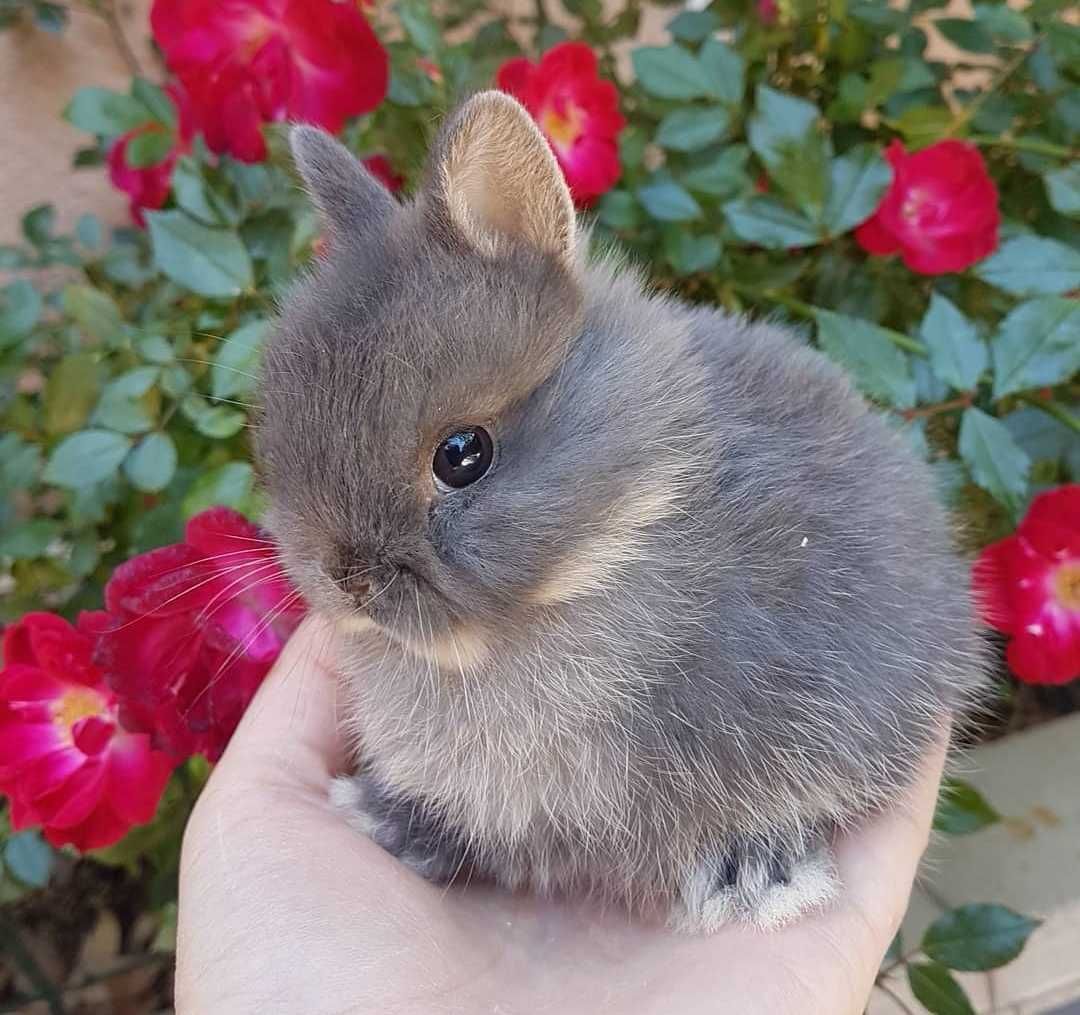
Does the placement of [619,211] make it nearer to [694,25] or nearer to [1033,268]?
[694,25]

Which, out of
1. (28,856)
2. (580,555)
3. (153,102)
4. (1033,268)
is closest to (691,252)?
(1033,268)

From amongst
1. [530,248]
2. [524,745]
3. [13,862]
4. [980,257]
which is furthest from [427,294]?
[13,862]

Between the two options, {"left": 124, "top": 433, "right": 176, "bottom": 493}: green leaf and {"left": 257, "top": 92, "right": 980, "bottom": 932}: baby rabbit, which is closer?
{"left": 257, "top": 92, "right": 980, "bottom": 932}: baby rabbit

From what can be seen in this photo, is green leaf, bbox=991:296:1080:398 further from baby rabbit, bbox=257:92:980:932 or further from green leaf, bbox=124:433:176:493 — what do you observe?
green leaf, bbox=124:433:176:493

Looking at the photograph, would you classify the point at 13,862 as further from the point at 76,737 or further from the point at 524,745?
the point at 524,745

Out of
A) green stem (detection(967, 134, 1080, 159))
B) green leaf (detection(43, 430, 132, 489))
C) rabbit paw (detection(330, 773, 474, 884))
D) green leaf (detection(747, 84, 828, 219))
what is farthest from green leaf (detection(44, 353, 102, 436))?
green stem (detection(967, 134, 1080, 159))

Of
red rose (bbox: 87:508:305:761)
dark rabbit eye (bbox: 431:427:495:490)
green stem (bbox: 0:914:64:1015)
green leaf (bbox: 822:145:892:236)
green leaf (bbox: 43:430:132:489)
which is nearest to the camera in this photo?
dark rabbit eye (bbox: 431:427:495:490)
